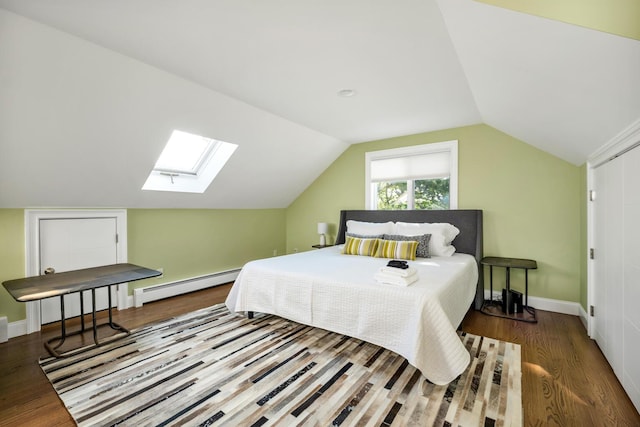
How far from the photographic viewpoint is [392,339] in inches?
85.4

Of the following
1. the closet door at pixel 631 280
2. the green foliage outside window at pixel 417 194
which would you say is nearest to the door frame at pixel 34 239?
→ the green foliage outside window at pixel 417 194

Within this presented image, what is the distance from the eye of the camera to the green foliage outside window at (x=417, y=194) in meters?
4.22

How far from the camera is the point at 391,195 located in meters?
4.65

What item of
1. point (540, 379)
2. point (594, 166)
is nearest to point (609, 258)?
point (594, 166)

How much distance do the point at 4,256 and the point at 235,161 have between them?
2.42 m

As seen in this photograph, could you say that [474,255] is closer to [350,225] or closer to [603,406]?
[350,225]

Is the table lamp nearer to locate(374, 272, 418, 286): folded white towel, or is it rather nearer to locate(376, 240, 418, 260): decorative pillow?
locate(376, 240, 418, 260): decorative pillow

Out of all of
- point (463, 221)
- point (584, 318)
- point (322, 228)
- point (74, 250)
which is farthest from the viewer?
point (322, 228)

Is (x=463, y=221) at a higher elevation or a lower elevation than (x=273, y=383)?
higher

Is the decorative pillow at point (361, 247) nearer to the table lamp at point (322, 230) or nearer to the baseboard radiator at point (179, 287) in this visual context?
the table lamp at point (322, 230)

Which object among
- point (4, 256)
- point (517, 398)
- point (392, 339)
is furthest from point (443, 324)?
point (4, 256)

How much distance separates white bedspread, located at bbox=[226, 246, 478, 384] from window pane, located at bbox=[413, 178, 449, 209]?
3.42 ft

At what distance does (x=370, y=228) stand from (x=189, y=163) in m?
2.66

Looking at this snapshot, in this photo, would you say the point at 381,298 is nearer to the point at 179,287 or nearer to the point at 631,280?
the point at 631,280
